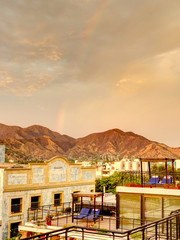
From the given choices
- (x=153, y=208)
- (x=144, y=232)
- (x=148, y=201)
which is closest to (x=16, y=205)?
(x=148, y=201)

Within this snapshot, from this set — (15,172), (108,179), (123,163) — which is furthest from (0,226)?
(123,163)

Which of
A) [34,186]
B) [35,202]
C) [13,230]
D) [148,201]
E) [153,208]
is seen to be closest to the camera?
[153,208]

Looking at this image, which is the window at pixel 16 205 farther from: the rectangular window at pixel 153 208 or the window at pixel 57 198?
the rectangular window at pixel 153 208

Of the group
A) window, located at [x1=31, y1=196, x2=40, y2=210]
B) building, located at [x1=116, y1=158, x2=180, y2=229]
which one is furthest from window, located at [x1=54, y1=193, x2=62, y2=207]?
building, located at [x1=116, y1=158, x2=180, y2=229]

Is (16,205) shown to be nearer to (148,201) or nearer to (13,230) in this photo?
(13,230)

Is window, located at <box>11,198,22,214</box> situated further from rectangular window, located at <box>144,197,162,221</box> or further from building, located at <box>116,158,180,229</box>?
rectangular window, located at <box>144,197,162,221</box>

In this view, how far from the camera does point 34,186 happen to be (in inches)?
1192

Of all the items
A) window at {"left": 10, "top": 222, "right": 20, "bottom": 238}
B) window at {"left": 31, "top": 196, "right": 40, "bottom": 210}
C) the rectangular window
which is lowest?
window at {"left": 10, "top": 222, "right": 20, "bottom": 238}

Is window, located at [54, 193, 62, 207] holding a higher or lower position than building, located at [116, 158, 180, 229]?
lower

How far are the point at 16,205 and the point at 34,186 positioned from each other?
9.18 feet

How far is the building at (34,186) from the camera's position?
89.4 ft

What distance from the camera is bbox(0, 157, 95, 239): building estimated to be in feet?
89.4

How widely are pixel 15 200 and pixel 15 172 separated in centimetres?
269

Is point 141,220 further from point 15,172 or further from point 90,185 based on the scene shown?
point 90,185
